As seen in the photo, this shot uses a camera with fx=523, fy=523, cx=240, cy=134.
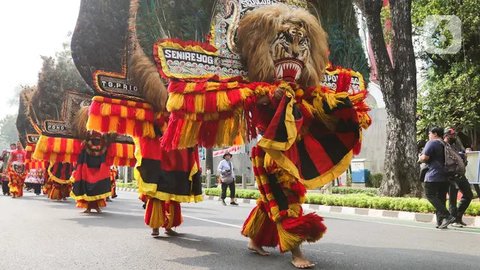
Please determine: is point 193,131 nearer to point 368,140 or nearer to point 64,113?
point 64,113

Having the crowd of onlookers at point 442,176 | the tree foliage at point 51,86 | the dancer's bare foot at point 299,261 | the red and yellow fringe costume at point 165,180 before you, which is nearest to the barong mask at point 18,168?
the tree foliage at point 51,86

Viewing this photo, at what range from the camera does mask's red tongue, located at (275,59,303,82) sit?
13.5 feet

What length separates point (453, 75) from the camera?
64.1ft

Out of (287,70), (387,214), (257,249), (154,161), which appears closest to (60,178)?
(387,214)

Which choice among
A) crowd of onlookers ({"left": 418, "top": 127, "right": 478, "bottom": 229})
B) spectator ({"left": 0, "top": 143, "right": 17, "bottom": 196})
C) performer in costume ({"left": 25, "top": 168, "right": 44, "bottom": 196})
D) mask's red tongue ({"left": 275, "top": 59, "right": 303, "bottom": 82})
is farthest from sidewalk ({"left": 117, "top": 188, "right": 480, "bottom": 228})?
spectator ({"left": 0, "top": 143, "right": 17, "bottom": 196})

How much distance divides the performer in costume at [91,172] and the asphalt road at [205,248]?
2248 millimetres

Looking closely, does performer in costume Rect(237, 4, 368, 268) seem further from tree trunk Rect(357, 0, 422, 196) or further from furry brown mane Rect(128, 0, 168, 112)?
tree trunk Rect(357, 0, 422, 196)

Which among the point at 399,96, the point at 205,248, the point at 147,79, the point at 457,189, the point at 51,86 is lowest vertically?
the point at 205,248

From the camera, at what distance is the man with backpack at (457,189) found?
7.74m

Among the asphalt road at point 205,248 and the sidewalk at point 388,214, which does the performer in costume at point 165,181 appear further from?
the sidewalk at point 388,214

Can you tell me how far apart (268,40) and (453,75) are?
1723 centimetres

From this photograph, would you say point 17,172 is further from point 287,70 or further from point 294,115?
point 294,115

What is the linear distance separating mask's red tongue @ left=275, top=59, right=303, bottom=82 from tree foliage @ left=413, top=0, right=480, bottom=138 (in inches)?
632

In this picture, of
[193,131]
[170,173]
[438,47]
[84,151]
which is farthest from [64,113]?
[438,47]
